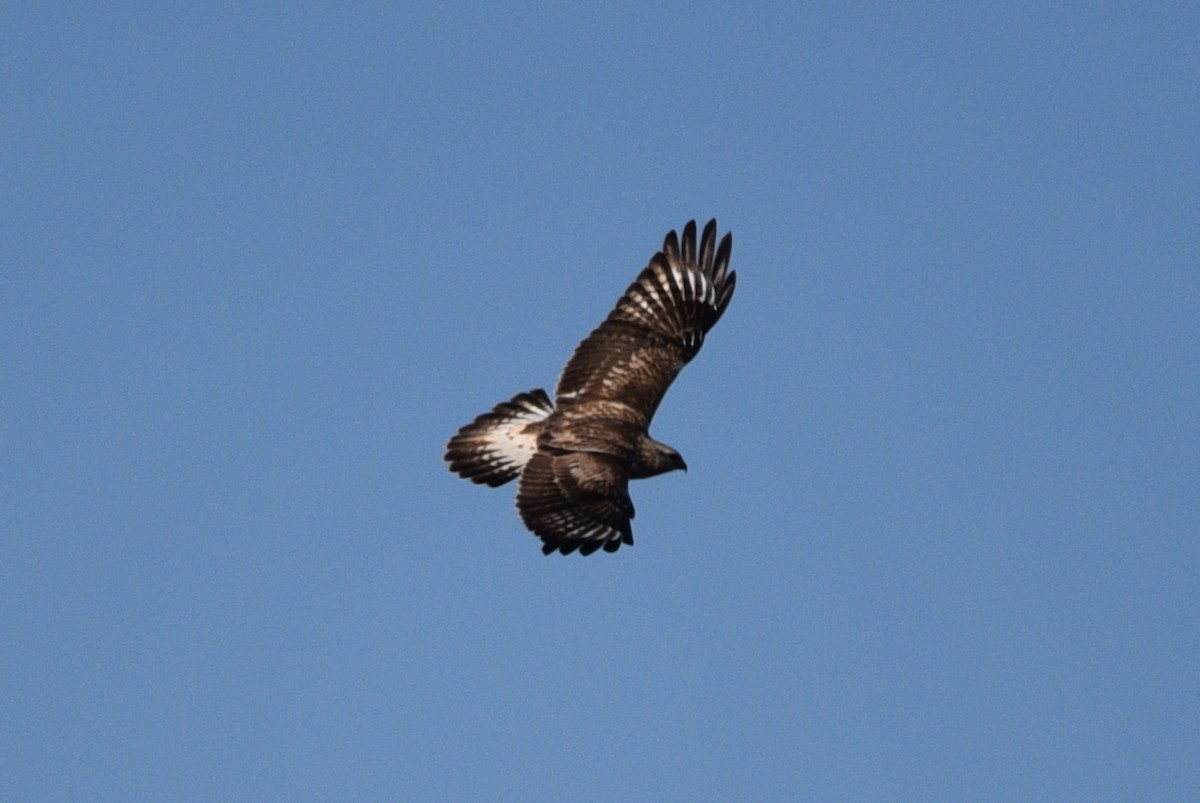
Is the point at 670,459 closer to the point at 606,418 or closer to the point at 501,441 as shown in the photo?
the point at 606,418

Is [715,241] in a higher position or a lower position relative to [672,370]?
higher

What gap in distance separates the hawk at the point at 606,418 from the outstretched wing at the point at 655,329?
0.03ft

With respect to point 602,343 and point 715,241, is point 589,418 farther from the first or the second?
point 715,241

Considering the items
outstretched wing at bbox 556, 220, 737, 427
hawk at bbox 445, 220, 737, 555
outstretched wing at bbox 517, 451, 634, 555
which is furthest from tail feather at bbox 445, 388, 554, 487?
outstretched wing at bbox 517, 451, 634, 555

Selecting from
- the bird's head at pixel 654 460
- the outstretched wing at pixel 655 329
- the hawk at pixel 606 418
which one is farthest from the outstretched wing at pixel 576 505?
the outstretched wing at pixel 655 329

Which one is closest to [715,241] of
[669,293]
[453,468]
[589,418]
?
[669,293]

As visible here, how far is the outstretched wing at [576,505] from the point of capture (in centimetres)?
1684

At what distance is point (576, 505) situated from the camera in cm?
1702

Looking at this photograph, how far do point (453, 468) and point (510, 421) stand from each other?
761 mm

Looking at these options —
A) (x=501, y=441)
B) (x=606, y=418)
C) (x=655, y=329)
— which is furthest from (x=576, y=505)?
(x=655, y=329)

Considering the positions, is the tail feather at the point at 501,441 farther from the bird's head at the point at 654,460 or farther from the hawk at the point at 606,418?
the bird's head at the point at 654,460

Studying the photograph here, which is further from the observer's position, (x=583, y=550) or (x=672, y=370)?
(x=672, y=370)

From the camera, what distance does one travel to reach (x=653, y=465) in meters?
18.2

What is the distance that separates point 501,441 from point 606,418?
1.11 m
